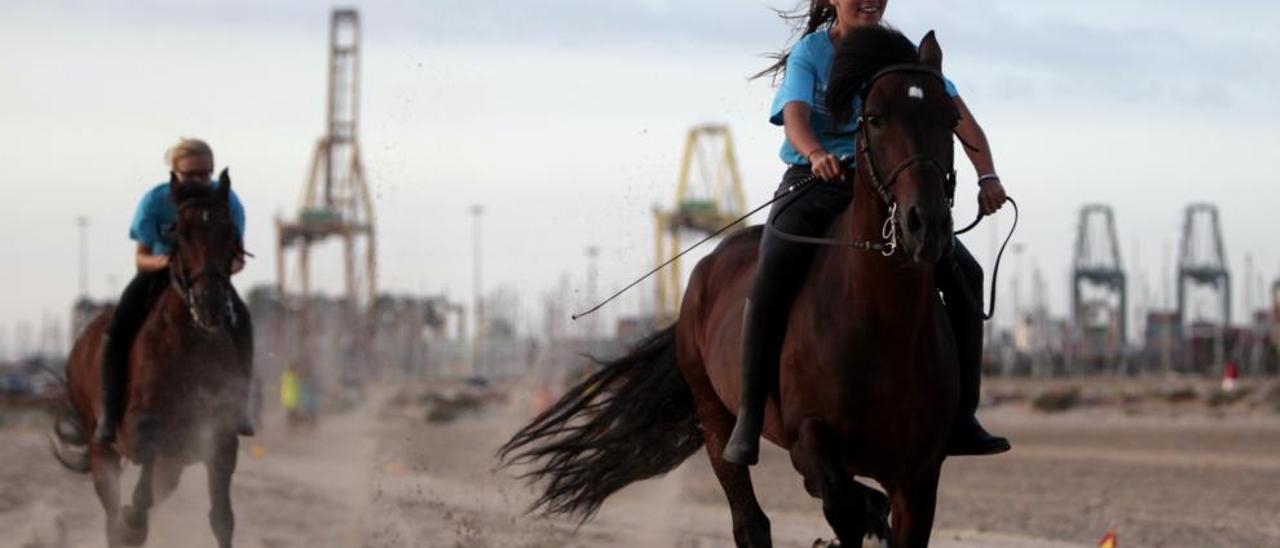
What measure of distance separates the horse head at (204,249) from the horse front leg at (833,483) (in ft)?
18.4

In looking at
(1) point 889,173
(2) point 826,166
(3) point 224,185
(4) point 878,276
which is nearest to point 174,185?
(3) point 224,185

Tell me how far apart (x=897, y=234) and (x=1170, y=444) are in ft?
83.4

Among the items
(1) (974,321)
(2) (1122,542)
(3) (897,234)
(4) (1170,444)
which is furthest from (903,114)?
(4) (1170,444)

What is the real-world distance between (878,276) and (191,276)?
20.1ft

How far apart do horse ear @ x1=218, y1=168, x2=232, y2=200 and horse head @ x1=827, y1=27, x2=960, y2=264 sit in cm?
580

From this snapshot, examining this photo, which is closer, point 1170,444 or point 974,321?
point 974,321

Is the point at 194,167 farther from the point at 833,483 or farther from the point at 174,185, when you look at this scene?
the point at 833,483

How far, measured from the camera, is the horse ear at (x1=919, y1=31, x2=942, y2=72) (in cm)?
793

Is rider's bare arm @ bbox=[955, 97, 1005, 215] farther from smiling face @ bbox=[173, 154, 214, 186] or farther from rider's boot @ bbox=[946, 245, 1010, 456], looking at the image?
smiling face @ bbox=[173, 154, 214, 186]

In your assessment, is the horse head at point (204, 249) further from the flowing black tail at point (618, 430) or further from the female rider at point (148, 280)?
the flowing black tail at point (618, 430)

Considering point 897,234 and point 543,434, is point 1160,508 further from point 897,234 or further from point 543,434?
point 897,234

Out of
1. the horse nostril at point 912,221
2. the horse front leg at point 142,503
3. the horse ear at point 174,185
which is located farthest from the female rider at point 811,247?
the horse front leg at point 142,503

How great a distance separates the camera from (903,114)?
Answer: 25.0ft

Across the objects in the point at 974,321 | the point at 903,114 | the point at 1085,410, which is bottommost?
the point at 1085,410
